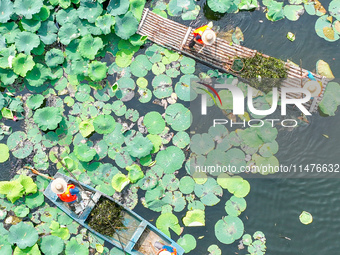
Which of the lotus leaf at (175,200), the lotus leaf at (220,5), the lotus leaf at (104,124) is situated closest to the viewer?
the lotus leaf at (175,200)

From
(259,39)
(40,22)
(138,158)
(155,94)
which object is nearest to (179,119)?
(155,94)

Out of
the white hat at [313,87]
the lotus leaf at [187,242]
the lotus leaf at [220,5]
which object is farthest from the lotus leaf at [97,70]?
the white hat at [313,87]

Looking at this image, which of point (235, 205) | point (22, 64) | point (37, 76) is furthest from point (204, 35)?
point (22, 64)

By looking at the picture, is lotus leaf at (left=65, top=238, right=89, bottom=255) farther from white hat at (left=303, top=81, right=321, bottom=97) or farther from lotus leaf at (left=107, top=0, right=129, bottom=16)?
white hat at (left=303, top=81, right=321, bottom=97)

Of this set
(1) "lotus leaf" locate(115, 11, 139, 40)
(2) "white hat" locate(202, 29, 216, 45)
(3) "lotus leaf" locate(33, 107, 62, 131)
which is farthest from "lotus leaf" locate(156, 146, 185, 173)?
(1) "lotus leaf" locate(115, 11, 139, 40)

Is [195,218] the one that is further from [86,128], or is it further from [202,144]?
[86,128]

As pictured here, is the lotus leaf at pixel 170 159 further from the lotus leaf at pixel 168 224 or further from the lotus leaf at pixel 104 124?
the lotus leaf at pixel 104 124
